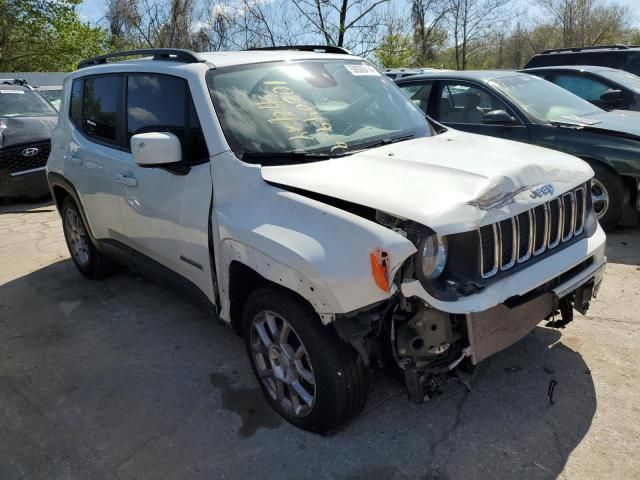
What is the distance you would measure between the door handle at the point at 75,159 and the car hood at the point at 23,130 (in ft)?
16.3

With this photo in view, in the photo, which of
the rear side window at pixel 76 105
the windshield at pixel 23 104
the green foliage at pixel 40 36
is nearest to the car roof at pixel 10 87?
the windshield at pixel 23 104

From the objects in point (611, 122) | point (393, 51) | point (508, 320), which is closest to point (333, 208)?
point (508, 320)

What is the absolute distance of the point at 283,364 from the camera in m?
2.92

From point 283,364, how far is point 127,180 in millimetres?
1838

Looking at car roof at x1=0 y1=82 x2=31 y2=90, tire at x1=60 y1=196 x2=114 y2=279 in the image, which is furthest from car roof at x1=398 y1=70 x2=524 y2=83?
car roof at x1=0 y1=82 x2=31 y2=90

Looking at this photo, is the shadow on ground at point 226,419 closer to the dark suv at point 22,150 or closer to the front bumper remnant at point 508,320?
the front bumper remnant at point 508,320

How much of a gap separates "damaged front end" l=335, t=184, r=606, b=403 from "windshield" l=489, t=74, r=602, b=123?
12.2 ft

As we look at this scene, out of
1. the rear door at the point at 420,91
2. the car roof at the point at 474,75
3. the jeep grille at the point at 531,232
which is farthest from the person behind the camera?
the rear door at the point at 420,91

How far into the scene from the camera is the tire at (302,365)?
2576mm

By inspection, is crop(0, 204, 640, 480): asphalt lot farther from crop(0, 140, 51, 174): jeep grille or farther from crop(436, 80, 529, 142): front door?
crop(0, 140, 51, 174): jeep grille

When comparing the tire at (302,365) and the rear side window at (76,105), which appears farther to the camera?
the rear side window at (76,105)

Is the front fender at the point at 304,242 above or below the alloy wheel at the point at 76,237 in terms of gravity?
above

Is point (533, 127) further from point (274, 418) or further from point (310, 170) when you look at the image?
point (274, 418)

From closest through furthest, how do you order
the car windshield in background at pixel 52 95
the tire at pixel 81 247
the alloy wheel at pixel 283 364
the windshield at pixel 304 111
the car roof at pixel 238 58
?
1. the alloy wheel at pixel 283 364
2. the windshield at pixel 304 111
3. the car roof at pixel 238 58
4. the tire at pixel 81 247
5. the car windshield in background at pixel 52 95
